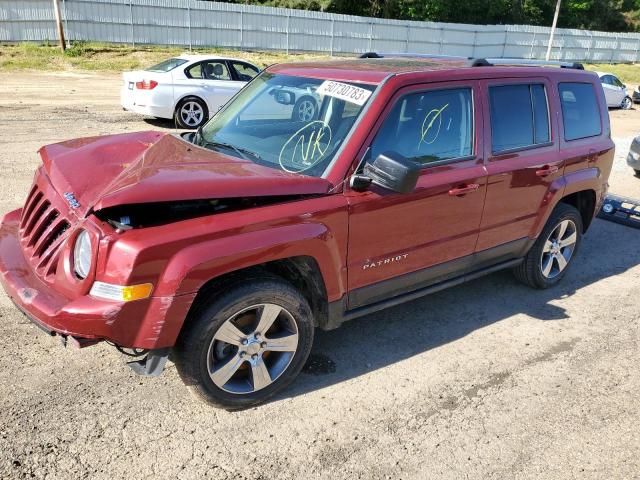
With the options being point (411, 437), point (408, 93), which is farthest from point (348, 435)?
point (408, 93)

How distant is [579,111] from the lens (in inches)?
194

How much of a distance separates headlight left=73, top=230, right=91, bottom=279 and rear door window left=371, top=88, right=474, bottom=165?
167 centimetres

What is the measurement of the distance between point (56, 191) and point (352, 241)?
174cm

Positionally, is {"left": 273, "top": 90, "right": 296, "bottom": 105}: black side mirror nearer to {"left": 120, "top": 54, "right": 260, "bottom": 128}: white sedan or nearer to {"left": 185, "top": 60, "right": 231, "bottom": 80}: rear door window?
{"left": 120, "top": 54, "right": 260, "bottom": 128}: white sedan

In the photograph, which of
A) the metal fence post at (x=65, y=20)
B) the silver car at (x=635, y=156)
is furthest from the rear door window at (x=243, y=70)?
the metal fence post at (x=65, y=20)

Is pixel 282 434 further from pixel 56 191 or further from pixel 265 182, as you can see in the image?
pixel 56 191

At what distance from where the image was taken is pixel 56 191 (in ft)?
10.7

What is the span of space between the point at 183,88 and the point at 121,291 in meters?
9.69

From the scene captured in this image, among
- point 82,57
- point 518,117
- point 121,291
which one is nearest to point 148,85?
point 518,117

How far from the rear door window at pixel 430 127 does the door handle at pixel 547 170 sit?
2.69ft

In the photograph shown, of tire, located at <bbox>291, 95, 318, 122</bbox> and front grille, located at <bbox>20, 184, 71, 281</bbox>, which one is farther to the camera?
tire, located at <bbox>291, 95, 318, 122</bbox>

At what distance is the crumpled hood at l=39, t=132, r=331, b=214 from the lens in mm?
2824

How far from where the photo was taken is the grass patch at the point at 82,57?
20328 mm

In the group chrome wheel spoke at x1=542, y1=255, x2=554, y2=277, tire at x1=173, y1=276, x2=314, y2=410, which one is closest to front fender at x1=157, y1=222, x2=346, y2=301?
tire at x1=173, y1=276, x2=314, y2=410
